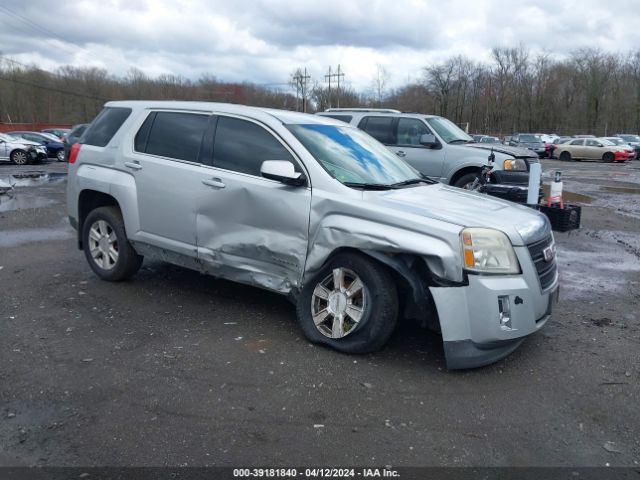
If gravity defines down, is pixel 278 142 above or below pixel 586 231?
above

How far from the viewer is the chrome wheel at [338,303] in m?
4.23

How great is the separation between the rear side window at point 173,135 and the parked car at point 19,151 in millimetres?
21953

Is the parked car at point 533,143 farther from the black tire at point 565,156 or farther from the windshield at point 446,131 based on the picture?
the windshield at point 446,131

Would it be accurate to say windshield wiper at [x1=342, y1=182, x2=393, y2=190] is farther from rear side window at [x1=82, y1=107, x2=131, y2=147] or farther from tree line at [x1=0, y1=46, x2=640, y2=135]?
tree line at [x1=0, y1=46, x2=640, y2=135]

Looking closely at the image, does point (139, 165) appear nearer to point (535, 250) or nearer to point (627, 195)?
point (535, 250)

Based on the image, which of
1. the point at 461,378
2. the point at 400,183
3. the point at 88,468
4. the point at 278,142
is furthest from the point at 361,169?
the point at 88,468

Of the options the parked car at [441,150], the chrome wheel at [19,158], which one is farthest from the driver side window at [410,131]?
the chrome wheel at [19,158]

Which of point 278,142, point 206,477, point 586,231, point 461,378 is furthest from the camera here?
point 586,231

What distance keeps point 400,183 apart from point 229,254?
1.63 meters

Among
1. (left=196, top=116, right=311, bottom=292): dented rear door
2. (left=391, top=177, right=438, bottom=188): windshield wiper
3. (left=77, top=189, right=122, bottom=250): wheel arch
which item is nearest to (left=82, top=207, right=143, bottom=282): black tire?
(left=77, top=189, right=122, bottom=250): wheel arch

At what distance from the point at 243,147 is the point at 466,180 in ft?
22.8

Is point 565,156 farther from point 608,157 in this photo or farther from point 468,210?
point 468,210

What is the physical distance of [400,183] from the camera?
196 inches

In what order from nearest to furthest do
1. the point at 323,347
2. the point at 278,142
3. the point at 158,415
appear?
1. the point at 158,415
2. the point at 323,347
3. the point at 278,142
